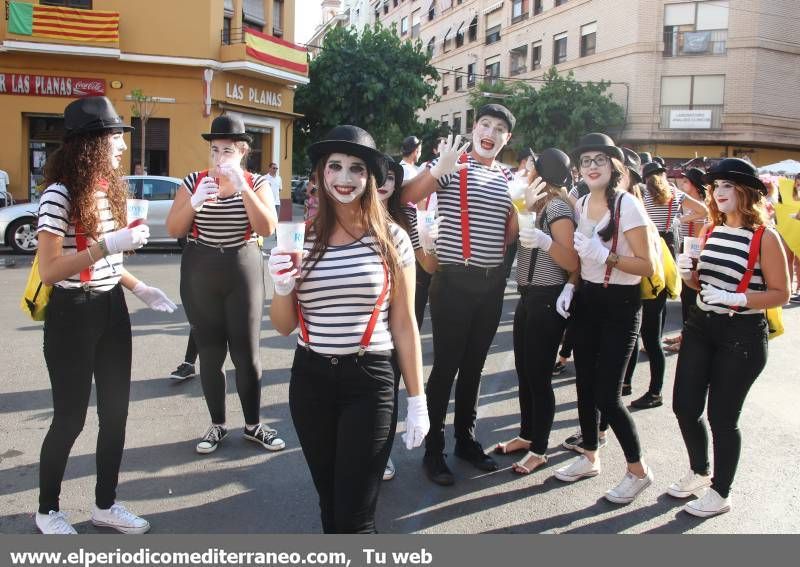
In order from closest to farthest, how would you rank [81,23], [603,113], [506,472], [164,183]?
[506,472]
[164,183]
[81,23]
[603,113]

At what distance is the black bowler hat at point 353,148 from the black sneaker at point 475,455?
7.43 feet

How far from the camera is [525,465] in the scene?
4477 millimetres

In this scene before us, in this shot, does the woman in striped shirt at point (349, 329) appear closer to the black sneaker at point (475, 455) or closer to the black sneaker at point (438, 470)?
the black sneaker at point (438, 470)

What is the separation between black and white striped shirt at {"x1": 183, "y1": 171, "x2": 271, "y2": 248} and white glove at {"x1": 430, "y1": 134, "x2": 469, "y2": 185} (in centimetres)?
125

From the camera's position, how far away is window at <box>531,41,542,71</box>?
3797cm

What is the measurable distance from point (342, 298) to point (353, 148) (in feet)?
1.86

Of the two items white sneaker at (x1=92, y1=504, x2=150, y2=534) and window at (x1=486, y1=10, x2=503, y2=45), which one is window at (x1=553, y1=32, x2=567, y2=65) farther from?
white sneaker at (x1=92, y1=504, x2=150, y2=534)

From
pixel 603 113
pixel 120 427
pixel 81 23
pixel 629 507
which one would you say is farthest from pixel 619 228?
pixel 603 113

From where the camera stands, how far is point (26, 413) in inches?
205

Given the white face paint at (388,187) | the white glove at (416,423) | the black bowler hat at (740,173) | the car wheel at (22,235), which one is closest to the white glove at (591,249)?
the black bowler hat at (740,173)

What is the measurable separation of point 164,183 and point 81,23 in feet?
25.9

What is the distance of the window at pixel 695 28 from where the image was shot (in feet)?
101

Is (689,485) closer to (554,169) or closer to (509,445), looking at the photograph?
(509,445)
